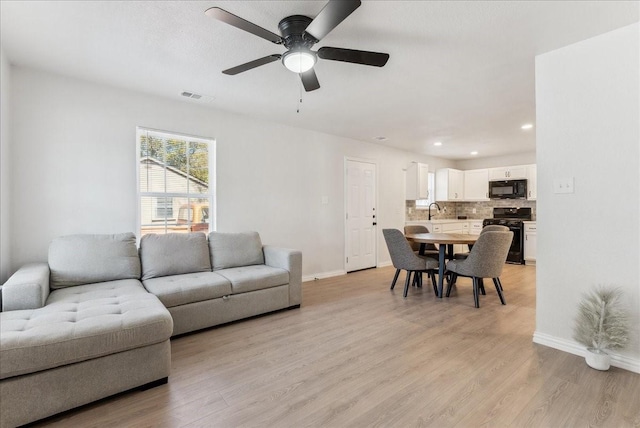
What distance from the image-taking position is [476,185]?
7.22 meters

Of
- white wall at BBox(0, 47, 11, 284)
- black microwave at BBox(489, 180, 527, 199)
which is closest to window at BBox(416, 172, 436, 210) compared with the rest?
black microwave at BBox(489, 180, 527, 199)

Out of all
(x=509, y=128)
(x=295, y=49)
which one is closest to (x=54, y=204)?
(x=295, y=49)

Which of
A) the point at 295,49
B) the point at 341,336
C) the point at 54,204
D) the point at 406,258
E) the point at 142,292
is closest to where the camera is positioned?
the point at 295,49

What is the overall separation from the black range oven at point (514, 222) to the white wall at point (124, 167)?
3.94m

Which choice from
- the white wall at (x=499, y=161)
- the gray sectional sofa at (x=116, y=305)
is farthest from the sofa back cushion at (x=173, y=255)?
the white wall at (x=499, y=161)

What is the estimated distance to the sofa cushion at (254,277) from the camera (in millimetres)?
3085

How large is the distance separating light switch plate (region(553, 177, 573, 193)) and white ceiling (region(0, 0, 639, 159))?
1047mm

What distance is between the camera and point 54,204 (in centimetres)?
296

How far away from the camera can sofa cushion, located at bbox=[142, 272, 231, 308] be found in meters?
2.68

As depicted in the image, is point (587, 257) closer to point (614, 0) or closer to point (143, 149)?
point (614, 0)

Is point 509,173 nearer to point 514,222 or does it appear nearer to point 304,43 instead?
point 514,222

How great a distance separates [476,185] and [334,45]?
607 cm

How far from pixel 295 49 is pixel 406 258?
2810mm

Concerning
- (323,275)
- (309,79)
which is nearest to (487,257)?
(323,275)
